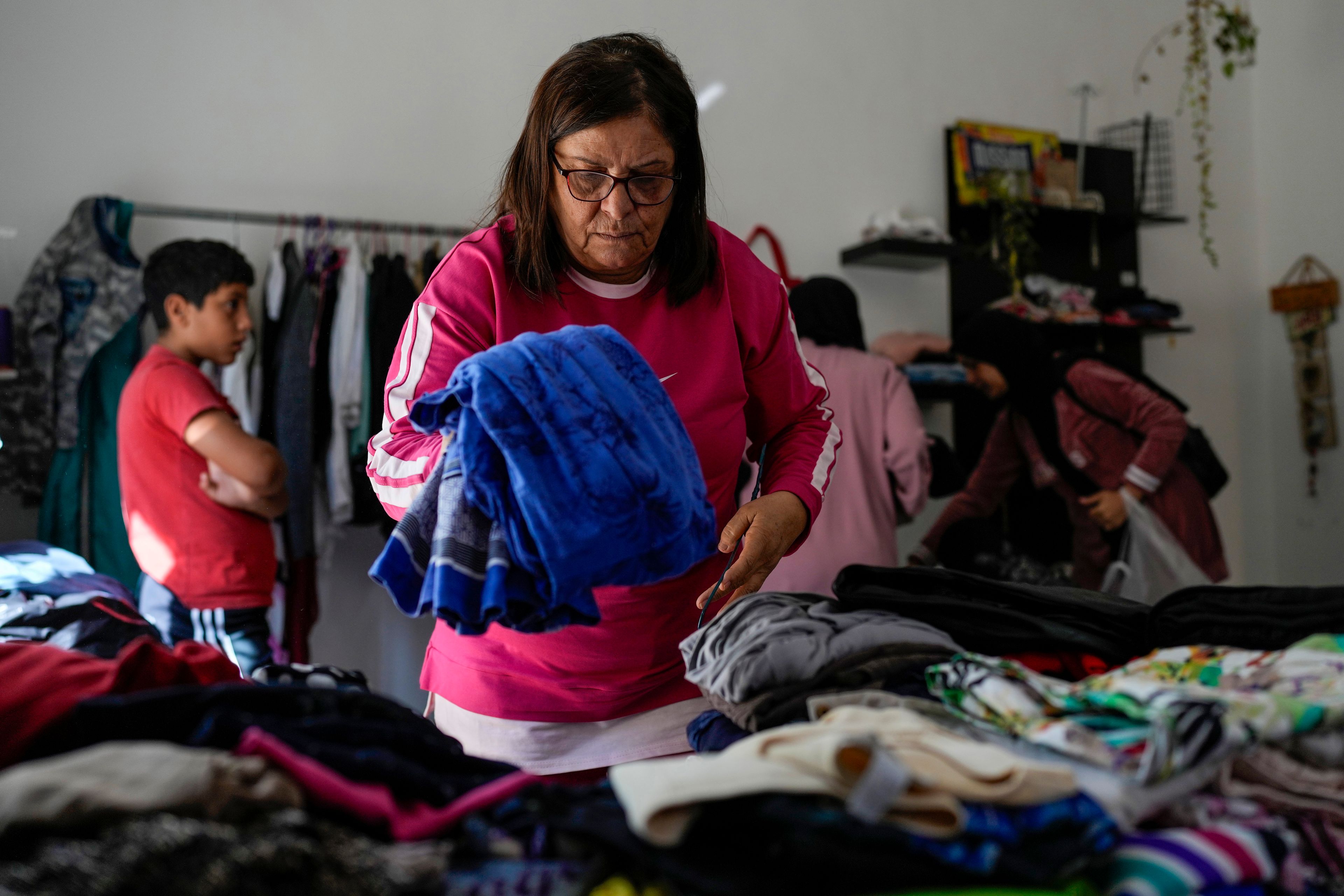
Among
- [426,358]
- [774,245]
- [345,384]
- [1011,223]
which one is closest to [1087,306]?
[1011,223]

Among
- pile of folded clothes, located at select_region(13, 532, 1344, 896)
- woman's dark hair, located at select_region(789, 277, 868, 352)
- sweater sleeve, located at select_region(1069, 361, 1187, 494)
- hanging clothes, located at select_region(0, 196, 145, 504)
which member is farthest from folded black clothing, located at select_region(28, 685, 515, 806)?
sweater sleeve, located at select_region(1069, 361, 1187, 494)

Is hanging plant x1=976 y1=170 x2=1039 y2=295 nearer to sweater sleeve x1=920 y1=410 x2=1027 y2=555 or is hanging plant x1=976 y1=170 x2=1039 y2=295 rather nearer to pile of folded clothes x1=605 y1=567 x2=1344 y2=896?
sweater sleeve x1=920 y1=410 x2=1027 y2=555

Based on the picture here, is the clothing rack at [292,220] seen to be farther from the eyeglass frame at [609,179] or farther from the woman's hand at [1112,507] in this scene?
the woman's hand at [1112,507]

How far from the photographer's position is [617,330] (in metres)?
1.24

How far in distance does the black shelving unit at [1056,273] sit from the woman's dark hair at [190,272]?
2.53 meters

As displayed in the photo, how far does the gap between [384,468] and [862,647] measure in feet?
1.58

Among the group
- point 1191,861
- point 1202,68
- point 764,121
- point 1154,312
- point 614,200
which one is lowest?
point 1191,861

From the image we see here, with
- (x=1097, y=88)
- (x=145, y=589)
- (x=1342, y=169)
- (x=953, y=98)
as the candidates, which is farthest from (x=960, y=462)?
(x=145, y=589)

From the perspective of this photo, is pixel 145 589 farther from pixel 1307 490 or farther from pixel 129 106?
pixel 1307 490

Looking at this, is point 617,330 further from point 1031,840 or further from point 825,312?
point 825,312

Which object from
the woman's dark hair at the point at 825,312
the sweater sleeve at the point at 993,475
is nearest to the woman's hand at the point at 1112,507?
the sweater sleeve at the point at 993,475

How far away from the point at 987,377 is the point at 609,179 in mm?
2338

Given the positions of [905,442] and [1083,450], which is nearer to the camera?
[905,442]

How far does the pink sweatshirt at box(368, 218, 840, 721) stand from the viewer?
3.77 ft
